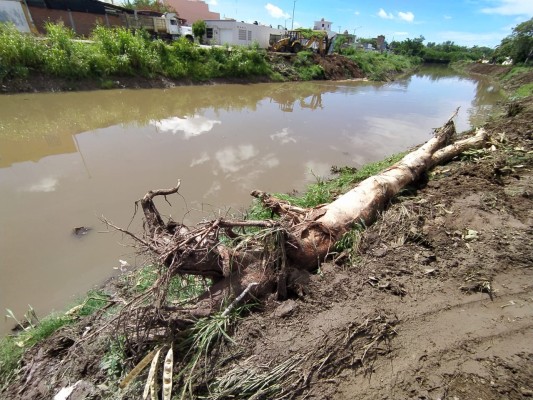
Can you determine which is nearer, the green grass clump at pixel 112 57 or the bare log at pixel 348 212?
the bare log at pixel 348 212

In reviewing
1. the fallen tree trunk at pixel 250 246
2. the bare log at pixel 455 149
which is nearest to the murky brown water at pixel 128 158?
the fallen tree trunk at pixel 250 246

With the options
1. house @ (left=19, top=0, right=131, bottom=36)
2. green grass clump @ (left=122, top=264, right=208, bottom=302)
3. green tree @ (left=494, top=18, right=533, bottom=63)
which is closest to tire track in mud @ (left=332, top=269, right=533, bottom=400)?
green grass clump @ (left=122, top=264, right=208, bottom=302)

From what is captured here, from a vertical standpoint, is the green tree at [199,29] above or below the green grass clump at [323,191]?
above

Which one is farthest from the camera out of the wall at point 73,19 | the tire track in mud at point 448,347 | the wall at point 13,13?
the wall at point 73,19

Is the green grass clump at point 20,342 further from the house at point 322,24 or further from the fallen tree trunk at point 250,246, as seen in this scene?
the house at point 322,24

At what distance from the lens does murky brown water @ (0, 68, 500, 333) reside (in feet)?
11.8

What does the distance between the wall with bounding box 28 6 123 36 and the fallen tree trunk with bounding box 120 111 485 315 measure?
21762 mm

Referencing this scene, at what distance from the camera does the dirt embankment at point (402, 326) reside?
5.71 feet

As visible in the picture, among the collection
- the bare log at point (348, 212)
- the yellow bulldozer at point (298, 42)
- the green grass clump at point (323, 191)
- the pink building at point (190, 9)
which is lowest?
the green grass clump at point (323, 191)

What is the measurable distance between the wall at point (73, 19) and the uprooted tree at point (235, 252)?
2180 cm

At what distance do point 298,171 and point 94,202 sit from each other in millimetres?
3897

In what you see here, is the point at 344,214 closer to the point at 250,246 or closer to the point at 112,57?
the point at 250,246

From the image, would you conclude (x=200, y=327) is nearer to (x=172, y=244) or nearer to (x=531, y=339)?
(x=172, y=244)

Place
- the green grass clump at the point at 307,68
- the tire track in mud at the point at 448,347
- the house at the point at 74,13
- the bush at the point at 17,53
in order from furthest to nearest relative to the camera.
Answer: the green grass clump at the point at 307,68
the house at the point at 74,13
the bush at the point at 17,53
the tire track in mud at the point at 448,347
